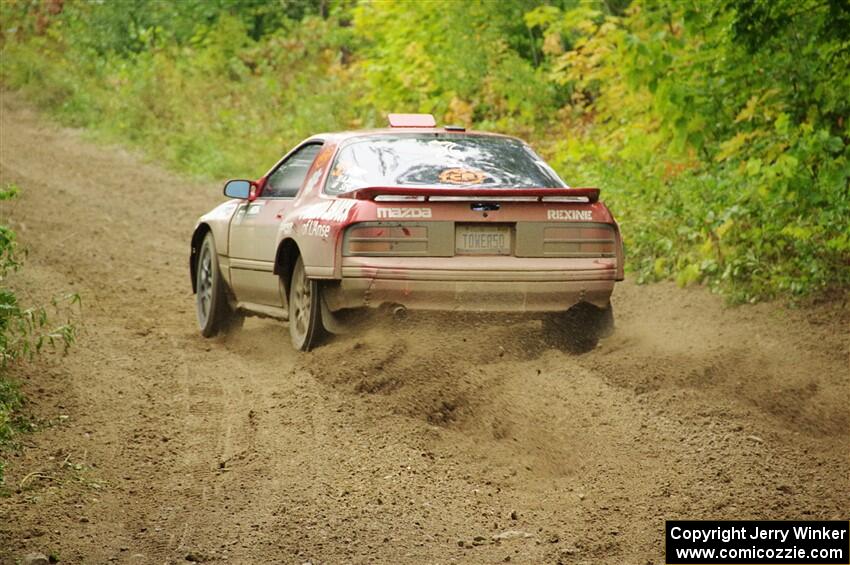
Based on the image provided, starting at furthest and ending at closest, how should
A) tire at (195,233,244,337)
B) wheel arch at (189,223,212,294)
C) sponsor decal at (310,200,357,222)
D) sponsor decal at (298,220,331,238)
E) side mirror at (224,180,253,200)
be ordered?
wheel arch at (189,223,212,294) → tire at (195,233,244,337) → side mirror at (224,180,253,200) → sponsor decal at (298,220,331,238) → sponsor decal at (310,200,357,222)

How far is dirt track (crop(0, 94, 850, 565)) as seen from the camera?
4.88 meters

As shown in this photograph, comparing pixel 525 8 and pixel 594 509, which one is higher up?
pixel 525 8

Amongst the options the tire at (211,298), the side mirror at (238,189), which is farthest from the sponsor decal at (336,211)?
the tire at (211,298)

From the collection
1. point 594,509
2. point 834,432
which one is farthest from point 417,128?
point 594,509

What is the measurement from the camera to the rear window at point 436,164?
8.01m

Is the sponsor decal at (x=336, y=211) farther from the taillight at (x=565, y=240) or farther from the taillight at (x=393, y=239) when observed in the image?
the taillight at (x=565, y=240)

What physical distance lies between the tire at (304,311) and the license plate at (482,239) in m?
1.01

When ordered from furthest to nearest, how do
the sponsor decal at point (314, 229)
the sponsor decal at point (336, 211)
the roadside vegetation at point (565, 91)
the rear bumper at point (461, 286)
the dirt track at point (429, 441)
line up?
the roadside vegetation at point (565, 91) → the sponsor decal at point (314, 229) → the sponsor decal at point (336, 211) → the rear bumper at point (461, 286) → the dirt track at point (429, 441)

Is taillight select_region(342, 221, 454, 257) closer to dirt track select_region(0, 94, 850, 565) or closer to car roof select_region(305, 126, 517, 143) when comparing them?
dirt track select_region(0, 94, 850, 565)

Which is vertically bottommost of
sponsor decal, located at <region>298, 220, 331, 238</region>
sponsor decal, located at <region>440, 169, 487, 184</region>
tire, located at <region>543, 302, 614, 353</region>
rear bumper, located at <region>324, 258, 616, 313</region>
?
tire, located at <region>543, 302, 614, 353</region>

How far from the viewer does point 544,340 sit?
26.7ft

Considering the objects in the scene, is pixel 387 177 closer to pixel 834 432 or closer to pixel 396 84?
pixel 834 432

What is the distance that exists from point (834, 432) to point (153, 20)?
23.6 meters

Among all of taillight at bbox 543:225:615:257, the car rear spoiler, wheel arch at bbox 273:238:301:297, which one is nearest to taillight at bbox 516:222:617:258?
taillight at bbox 543:225:615:257
